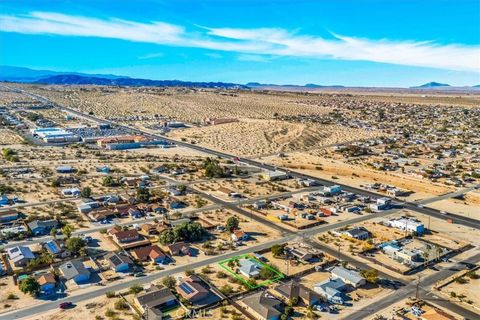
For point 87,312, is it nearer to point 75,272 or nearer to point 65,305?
point 65,305

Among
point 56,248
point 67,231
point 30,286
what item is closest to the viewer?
point 30,286

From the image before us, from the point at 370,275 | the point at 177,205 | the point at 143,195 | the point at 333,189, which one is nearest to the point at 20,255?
the point at 143,195

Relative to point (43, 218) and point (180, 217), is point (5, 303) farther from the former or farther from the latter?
point (180, 217)

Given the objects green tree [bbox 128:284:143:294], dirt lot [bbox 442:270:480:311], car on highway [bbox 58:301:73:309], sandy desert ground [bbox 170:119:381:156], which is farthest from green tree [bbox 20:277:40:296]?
sandy desert ground [bbox 170:119:381:156]

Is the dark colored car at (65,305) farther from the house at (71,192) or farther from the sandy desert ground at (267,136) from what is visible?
the sandy desert ground at (267,136)

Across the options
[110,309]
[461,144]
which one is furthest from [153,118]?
[110,309]

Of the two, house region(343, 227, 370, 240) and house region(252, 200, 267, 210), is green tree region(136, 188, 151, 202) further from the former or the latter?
house region(343, 227, 370, 240)

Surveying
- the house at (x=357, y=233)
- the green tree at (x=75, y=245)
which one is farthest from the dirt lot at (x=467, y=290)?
the green tree at (x=75, y=245)
